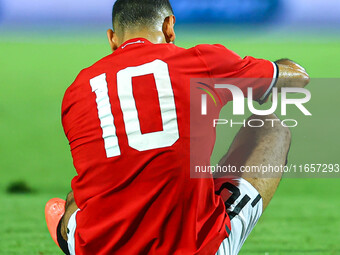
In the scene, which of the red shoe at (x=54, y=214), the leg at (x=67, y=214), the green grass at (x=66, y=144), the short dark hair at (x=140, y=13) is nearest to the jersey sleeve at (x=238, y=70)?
the short dark hair at (x=140, y=13)

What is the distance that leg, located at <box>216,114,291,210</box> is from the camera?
7.35 feet

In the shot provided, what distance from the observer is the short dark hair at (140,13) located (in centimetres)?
218

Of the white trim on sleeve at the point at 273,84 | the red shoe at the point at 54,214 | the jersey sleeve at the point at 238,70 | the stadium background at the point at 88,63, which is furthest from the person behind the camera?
the stadium background at the point at 88,63

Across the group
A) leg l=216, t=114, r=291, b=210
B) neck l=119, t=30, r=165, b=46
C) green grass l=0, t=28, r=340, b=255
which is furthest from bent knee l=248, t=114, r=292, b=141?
green grass l=0, t=28, r=340, b=255

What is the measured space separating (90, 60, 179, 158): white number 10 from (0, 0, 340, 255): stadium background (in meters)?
1.19

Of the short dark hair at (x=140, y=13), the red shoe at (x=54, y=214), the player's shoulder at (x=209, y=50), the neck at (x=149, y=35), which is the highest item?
the short dark hair at (x=140, y=13)

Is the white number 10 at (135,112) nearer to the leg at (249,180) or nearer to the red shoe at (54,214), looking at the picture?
the leg at (249,180)

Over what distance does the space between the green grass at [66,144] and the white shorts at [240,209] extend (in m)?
0.84

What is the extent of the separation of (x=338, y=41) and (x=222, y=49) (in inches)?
339

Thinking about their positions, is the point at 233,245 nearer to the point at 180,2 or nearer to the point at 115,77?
the point at 115,77

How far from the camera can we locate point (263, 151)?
225cm

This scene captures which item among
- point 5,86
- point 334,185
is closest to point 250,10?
point 334,185

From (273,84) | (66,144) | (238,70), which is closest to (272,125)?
(273,84)

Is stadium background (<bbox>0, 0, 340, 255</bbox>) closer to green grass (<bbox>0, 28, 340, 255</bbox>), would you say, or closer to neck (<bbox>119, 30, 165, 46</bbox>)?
green grass (<bbox>0, 28, 340, 255</bbox>)
